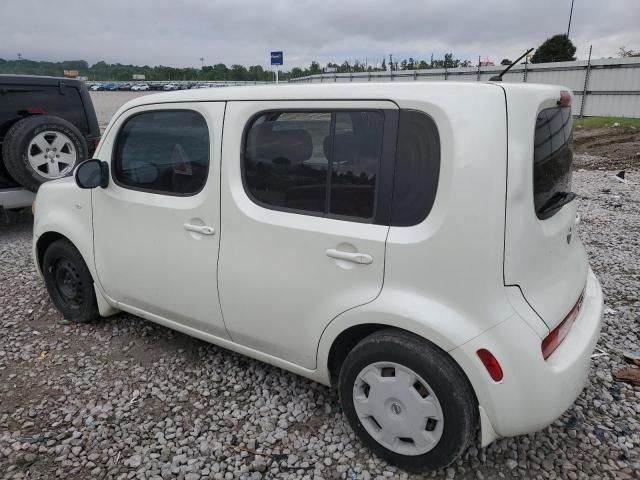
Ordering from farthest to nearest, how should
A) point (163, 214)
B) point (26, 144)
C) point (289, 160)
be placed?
point (26, 144)
point (163, 214)
point (289, 160)

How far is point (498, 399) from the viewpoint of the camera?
2027 mm

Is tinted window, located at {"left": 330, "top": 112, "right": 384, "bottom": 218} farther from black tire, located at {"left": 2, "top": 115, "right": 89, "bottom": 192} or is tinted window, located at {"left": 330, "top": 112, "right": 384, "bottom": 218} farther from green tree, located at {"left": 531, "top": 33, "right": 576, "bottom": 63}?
green tree, located at {"left": 531, "top": 33, "right": 576, "bottom": 63}

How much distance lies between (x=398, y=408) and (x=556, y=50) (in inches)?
1136

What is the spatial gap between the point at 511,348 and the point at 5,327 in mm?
3908

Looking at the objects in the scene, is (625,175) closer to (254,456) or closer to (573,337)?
(573,337)

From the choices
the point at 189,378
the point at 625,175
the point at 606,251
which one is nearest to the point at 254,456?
the point at 189,378

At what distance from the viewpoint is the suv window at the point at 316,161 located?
2.25 metres

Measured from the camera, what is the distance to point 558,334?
2205 millimetres

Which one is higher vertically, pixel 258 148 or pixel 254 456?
pixel 258 148

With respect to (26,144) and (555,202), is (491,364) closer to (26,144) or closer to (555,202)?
(555,202)

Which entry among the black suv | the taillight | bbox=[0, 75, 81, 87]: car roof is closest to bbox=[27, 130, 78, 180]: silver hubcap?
the black suv

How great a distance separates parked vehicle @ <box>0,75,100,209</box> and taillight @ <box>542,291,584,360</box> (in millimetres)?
5486

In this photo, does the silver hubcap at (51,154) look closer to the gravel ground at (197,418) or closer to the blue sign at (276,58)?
the gravel ground at (197,418)

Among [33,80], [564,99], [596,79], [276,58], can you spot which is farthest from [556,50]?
[564,99]
